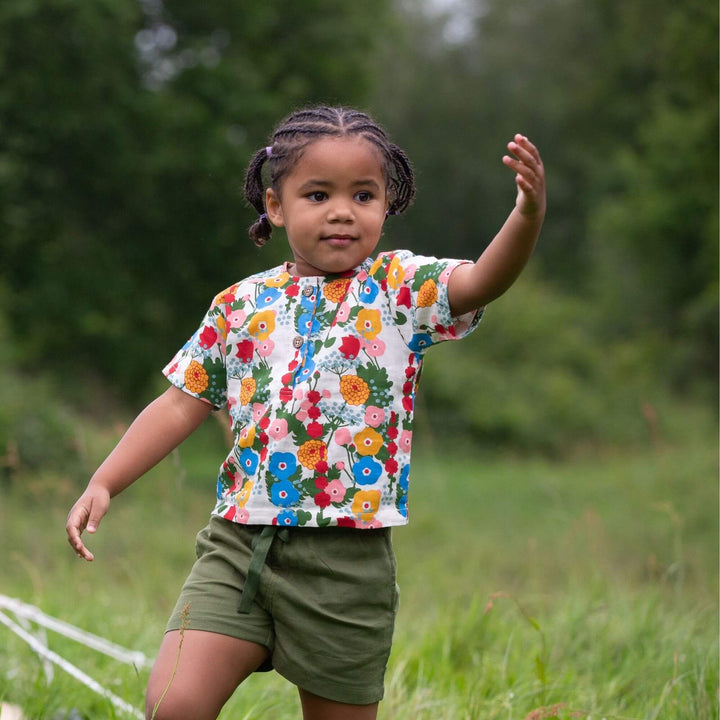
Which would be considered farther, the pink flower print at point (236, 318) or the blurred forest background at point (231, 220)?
the blurred forest background at point (231, 220)

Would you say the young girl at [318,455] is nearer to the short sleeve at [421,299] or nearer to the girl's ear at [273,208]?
the short sleeve at [421,299]

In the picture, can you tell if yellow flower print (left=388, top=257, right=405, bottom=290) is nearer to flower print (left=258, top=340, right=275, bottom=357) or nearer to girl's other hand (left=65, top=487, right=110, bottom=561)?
flower print (left=258, top=340, right=275, bottom=357)

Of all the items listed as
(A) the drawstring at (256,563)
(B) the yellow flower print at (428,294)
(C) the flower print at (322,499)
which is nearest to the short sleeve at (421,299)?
(B) the yellow flower print at (428,294)

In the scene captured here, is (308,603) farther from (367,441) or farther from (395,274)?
(395,274)

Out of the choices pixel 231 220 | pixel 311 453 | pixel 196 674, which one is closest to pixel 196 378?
pixel 311 453

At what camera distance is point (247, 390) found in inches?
96.0

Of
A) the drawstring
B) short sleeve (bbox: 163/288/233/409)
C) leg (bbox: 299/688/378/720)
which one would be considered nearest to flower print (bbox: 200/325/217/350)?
short sleeve (bbox: 163/288/233/409)

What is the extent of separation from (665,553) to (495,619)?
5.39 metres

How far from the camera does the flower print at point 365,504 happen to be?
2.33 meters

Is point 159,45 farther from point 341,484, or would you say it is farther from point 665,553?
point 341,484

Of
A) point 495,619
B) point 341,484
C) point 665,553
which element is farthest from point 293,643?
point 665,553

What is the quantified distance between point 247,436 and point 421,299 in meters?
0.45

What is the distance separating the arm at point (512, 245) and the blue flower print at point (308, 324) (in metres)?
0.29

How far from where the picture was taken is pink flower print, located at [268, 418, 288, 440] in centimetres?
234
